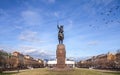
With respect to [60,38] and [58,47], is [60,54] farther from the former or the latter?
[60,38]

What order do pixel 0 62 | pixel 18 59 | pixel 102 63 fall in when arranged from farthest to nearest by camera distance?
1. pixel 18 59
2. pixel 102 63
3. pixel 0 62

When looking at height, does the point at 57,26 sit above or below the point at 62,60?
above

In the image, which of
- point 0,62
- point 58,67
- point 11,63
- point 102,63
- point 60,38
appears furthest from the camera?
point 102,63

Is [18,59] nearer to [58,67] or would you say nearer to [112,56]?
[112,56]

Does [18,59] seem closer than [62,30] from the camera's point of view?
No

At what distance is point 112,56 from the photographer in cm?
16175

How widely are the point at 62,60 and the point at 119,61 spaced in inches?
3115

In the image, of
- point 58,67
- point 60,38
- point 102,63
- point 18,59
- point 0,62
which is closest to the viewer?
point 58,67

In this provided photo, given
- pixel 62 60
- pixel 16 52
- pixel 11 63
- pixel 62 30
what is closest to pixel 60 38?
pixel 62 30

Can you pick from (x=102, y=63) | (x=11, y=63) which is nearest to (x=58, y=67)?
(x=11, y=63)

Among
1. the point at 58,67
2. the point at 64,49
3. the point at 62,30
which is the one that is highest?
the point at 62,30

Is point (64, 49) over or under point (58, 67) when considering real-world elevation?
over

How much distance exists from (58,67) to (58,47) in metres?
4.96

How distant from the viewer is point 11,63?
460 feet
